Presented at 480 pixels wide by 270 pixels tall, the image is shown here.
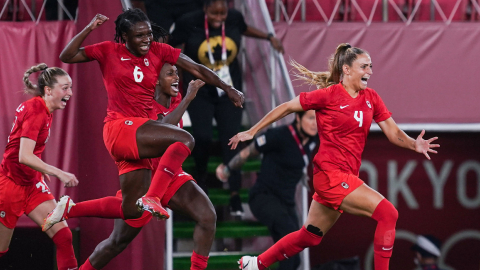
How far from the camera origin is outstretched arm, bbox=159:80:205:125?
4.84 m

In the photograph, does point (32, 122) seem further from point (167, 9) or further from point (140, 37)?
point (167, 9)

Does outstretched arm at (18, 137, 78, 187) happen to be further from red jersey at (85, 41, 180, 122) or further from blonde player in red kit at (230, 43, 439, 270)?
blonde player in red kit at (230, 43, 439, 270)

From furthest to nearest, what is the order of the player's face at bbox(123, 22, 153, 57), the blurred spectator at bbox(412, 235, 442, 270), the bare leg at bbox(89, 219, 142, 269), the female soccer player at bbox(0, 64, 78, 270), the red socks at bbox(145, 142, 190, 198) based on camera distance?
the blurred spectator at bbox(412, 235, 442, 270) < the female soccer player at bbox(0, 64, 78, 270) < the bare leg at bbox(89, 219, 142, 269) < the player's face at bbox(123, 22, 153, 57) < the red socks at bbox(145, 142, 190, 198)

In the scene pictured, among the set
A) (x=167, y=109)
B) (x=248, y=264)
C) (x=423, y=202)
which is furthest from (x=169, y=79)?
(x=423, y=202)

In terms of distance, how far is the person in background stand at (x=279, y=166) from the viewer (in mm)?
6238

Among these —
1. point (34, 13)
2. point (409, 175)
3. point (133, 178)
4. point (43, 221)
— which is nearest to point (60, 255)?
point (43, 221)

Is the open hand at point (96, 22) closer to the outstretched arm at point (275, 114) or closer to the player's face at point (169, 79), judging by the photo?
the player's face at point (169, 79)

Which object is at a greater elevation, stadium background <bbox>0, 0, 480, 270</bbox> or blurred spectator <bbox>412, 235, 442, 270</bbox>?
stadium background <bbox>0, 0, 480, 270</bbox>

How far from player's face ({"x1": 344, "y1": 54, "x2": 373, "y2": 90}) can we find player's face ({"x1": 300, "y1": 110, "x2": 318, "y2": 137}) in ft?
4.59

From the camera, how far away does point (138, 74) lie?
471 cm

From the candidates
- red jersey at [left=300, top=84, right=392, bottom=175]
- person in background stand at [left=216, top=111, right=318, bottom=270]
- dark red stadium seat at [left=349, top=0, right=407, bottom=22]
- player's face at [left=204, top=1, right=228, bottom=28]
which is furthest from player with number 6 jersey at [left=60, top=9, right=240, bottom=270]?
dark red stadium seat at [left=349, top=0, right=407, bottom=22]

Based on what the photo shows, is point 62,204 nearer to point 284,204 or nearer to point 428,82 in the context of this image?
point 284,204

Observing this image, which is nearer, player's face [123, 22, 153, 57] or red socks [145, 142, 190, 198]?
red socks [145, 142, 190, 198]

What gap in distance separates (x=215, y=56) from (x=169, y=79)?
1.62m
